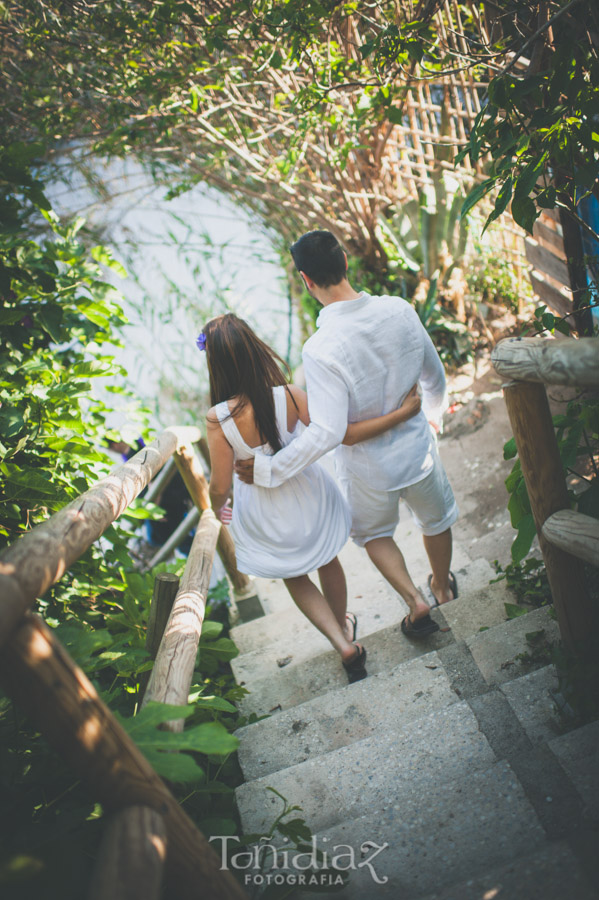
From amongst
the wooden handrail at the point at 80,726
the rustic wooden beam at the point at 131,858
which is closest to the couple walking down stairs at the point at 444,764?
the wooden handrail at the point at 80,726

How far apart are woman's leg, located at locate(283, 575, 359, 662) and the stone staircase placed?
0.15 meters

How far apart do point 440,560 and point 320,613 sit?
56cm

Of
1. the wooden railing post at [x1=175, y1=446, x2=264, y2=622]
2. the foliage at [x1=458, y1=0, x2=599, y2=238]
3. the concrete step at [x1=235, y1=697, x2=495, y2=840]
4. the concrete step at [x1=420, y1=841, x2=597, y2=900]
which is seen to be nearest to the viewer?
the concrete step at [x1=420, y1=841, x2=597, y2=900]

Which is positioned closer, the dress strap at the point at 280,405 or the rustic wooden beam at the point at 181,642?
the rustic wooden beam at the point at 181,642

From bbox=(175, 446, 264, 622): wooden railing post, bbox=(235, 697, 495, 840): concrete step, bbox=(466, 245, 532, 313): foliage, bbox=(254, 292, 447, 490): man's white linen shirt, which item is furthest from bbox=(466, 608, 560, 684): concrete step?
bbox=(466, 245, 532, 313): foliage

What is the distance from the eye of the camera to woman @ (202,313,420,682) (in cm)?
202

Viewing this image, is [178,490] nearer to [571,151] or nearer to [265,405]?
[265,405]

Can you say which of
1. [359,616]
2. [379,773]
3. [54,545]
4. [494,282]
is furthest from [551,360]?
[494,282]

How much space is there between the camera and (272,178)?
4.36 meters

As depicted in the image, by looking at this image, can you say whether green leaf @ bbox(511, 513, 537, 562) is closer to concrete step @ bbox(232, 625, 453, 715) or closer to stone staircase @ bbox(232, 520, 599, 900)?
stone staircase @ bbox(232, 520, 599, 900)

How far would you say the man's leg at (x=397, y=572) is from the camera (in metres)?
2.17

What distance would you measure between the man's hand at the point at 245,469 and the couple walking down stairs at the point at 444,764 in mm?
791

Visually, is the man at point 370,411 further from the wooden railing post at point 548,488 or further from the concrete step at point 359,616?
the wooden railing post at point 548,488

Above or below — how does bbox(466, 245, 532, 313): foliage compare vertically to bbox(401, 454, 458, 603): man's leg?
below
